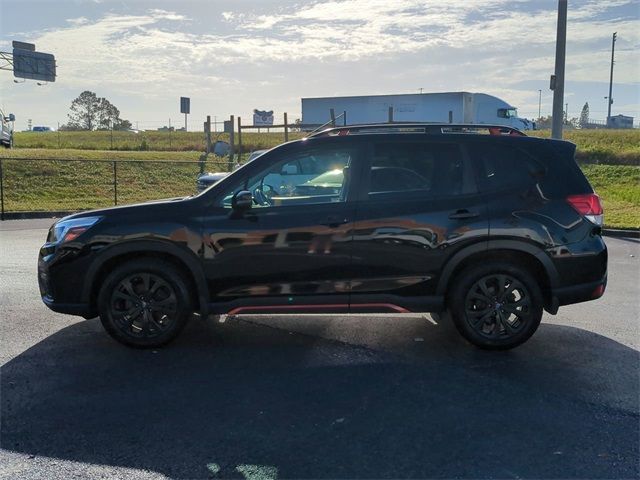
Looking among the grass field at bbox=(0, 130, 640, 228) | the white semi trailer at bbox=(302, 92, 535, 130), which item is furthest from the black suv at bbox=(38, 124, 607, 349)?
the white semi trailer at bbox=(302, 92, 535, 130)

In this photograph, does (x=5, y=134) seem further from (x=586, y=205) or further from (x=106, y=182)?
(x=586, y=205)

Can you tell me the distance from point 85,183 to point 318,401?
18.8 m

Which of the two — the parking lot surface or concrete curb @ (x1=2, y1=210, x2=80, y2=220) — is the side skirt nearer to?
the parking lot surface

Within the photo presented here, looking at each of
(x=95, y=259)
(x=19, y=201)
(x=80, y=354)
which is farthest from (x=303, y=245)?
(x=19, y=201)

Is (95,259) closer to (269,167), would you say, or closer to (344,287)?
(269,167)

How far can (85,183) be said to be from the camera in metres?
20.7

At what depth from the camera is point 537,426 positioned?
373 centimetres

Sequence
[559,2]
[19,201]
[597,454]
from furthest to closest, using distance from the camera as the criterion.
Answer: [19,201] → [559,2] → [597,454]

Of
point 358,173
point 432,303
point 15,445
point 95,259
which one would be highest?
point 358,173

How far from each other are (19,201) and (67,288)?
14.8 meters

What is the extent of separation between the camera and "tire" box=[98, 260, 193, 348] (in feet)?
16.5

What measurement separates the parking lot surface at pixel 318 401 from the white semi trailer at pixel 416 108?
24.8 metres

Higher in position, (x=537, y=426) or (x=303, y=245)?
(x=303, y=245)

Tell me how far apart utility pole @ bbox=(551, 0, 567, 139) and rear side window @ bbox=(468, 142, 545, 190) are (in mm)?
8661
